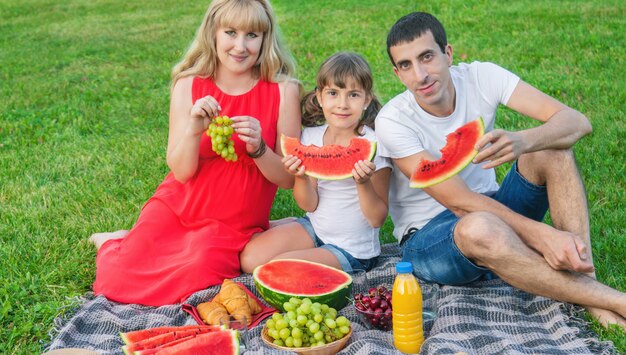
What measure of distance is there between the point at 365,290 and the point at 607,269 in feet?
4.76

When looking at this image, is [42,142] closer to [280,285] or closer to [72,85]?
[72,85]

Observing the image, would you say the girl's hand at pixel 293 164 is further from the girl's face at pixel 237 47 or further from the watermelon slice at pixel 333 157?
the girl's face at pixel 237 47

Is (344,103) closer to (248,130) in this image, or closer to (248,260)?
(248,130)

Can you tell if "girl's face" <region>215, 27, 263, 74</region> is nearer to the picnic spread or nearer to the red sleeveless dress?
the red sleeveless dress

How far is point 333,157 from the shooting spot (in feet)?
15.0

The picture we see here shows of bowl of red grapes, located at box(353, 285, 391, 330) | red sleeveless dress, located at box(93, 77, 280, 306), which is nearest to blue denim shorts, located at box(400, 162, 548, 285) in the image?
bowl of red grapes, located at box(353, 285, 391, 330)

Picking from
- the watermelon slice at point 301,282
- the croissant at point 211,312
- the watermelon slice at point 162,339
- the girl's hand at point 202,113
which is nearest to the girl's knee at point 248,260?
the watermelon slice at point 301,282

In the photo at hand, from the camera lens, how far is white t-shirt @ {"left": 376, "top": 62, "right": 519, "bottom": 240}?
175 inches

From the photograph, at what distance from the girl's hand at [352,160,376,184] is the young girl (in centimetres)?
7

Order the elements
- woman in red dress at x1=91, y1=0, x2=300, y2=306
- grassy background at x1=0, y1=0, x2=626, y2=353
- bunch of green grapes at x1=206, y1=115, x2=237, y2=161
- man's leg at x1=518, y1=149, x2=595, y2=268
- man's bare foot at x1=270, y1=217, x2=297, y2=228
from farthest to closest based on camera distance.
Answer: man's bare foot at x1=270, y1=217, x2=297, y2=228, grassy background at x1=0, y1=0, x2=626, y2=353, woman in red dress at x1=91, y1=0, x2=300, y2=306, bunch of green grapes at x1=206, y1=115, x2=237, y2=161, man's leg at x1=518, y1=149, x2=595, y2=268

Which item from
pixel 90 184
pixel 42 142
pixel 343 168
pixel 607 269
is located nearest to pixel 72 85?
pixel 42 142

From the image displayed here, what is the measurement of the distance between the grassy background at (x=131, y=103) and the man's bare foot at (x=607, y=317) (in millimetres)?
70

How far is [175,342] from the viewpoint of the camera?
12.7 ft

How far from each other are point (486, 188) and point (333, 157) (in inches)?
38.7
